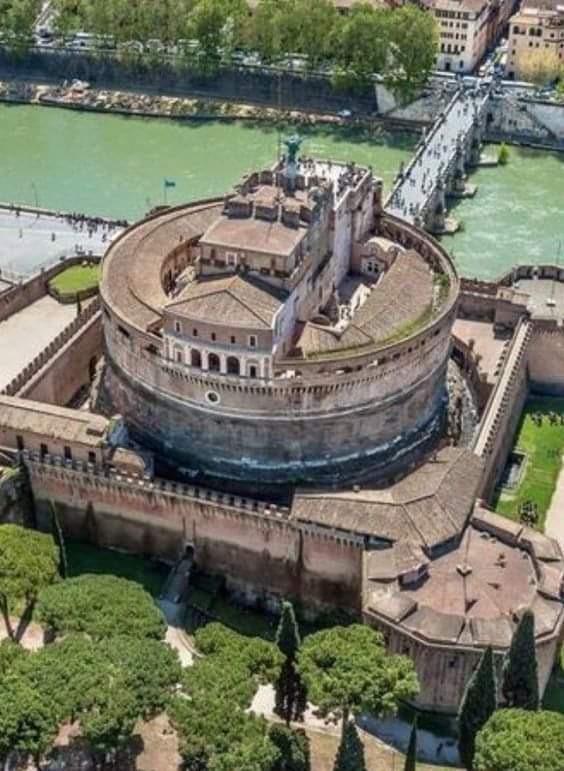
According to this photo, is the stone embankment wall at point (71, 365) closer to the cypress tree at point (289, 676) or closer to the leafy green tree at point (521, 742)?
the cypress tree at point (289, 676)

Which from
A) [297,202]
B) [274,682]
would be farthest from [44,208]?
[274,682]

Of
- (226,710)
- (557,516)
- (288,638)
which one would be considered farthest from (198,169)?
(226,710)

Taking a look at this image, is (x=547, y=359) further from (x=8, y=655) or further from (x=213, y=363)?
(x=8, y=655)

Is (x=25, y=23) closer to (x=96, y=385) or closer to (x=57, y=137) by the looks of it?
(x=57, y=137)

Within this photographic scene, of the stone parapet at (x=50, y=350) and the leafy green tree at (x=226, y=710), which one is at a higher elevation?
the stone parapet at (x=50, y=350)

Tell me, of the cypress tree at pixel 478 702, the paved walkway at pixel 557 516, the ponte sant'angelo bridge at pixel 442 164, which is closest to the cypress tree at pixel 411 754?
the cypress tree at pixel 478 702
